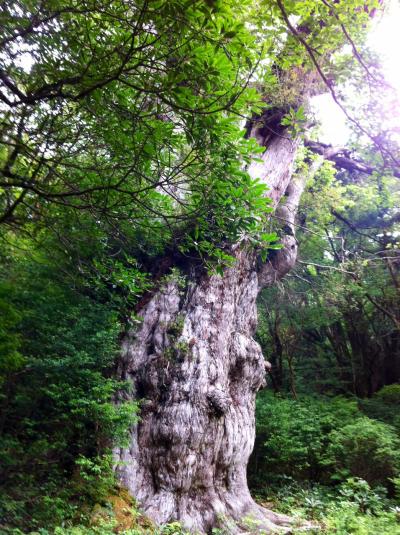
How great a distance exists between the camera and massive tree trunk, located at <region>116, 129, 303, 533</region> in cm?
479

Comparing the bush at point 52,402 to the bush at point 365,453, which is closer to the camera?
the bush at point 52,402

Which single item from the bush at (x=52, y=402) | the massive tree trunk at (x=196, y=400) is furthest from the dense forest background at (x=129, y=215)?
the massive tree trunk at (x=196, y=400)

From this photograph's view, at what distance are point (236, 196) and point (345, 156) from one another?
9.43m

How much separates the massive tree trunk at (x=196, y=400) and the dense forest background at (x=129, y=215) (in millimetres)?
204

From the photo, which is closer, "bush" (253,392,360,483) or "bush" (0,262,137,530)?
"bush" (0,262,137,530)

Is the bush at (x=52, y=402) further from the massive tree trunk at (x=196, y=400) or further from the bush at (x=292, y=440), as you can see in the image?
the bush at (x=292, y=440)

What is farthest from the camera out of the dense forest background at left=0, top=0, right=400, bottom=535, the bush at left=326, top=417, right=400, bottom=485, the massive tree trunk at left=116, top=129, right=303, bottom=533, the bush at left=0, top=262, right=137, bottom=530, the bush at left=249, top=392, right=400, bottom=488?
the bush at left=249, top=392, right=400, bottom=488

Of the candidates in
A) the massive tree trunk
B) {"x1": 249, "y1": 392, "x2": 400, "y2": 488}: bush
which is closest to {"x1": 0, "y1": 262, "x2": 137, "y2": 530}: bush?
the massive tree trunk

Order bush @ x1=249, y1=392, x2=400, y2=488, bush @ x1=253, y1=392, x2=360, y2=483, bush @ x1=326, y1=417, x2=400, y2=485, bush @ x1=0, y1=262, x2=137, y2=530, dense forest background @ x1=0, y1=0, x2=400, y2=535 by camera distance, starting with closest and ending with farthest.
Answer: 1. dense forest background @ x1=0, y1=0, x2=400, y2=535
2. bush @ x1=0, y1=262, x2=137, y2=530
3. bush @ x1=326, y1=417, x2=400, y2=485
4. bush @ x1=249, y1=392, x2=400, y2=488
5. bush @ x1=253, y1=392, x2=360, y2=483

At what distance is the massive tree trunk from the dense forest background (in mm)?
204

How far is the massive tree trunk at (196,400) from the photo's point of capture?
4789 mm

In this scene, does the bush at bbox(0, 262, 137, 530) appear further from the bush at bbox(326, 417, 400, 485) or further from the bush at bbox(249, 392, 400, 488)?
the bush at bbox(326, 417, 400, 485)

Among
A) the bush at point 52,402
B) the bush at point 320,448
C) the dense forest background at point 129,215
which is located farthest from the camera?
the bush at point 320,448

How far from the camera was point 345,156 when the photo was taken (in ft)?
39.0
